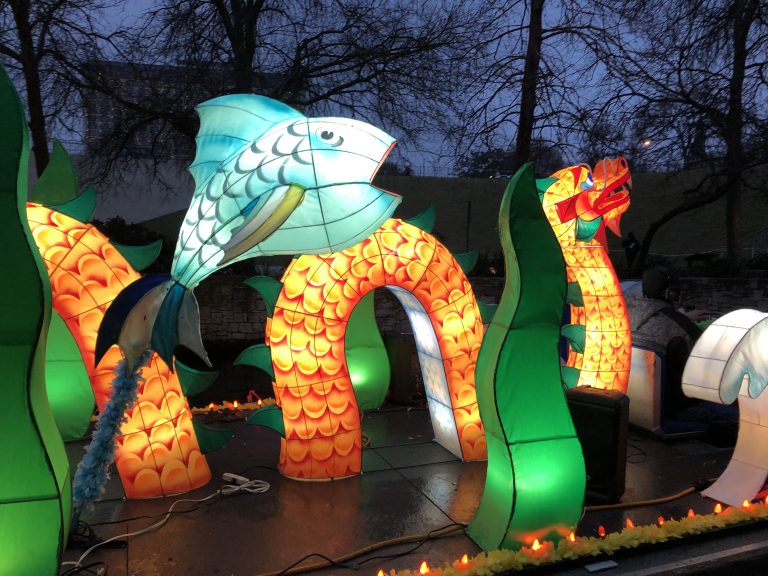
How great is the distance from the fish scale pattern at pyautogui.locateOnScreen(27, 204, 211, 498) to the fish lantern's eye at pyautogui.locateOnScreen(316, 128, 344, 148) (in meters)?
2.02

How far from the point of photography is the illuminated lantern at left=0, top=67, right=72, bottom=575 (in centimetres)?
251

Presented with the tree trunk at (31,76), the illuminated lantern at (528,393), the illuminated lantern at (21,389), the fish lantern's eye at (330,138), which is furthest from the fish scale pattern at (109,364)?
the tree trunk at (31,76)

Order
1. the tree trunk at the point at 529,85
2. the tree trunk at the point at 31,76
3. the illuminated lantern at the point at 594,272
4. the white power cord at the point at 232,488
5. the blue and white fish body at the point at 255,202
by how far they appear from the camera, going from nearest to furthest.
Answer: the blue and white fish body at the point at 255,202 → the white power cord at the point at 232,488 → the illuminated lantern at the point at 594,272 → the tree trunk at the point at 31,76 → the tree trunk at the point at 529,85

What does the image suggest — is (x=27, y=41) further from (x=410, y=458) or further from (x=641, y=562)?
(x=641, y=562)

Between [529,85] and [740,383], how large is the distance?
7071mm

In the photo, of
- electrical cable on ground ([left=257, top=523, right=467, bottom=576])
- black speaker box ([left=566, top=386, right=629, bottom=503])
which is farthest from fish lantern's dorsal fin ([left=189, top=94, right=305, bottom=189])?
black speaker box ([left=566, top=386, right=629, bottom=503])

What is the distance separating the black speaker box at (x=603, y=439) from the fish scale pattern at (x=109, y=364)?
3.01 metres

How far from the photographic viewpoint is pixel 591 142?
10852mm

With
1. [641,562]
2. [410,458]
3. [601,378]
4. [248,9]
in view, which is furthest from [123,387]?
[248,9]

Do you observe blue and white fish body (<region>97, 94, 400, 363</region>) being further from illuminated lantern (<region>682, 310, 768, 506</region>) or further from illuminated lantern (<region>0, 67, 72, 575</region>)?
illuminated lantern (<region>682, 310, 768, 506</region>)

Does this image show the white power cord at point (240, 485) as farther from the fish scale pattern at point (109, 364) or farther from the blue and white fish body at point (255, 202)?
the blue and white fish body at point (255, 202)

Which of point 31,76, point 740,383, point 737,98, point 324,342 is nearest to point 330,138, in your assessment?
point 324,342

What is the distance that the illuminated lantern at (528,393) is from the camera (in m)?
3.42

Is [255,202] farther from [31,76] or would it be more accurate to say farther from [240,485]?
[31,76]
